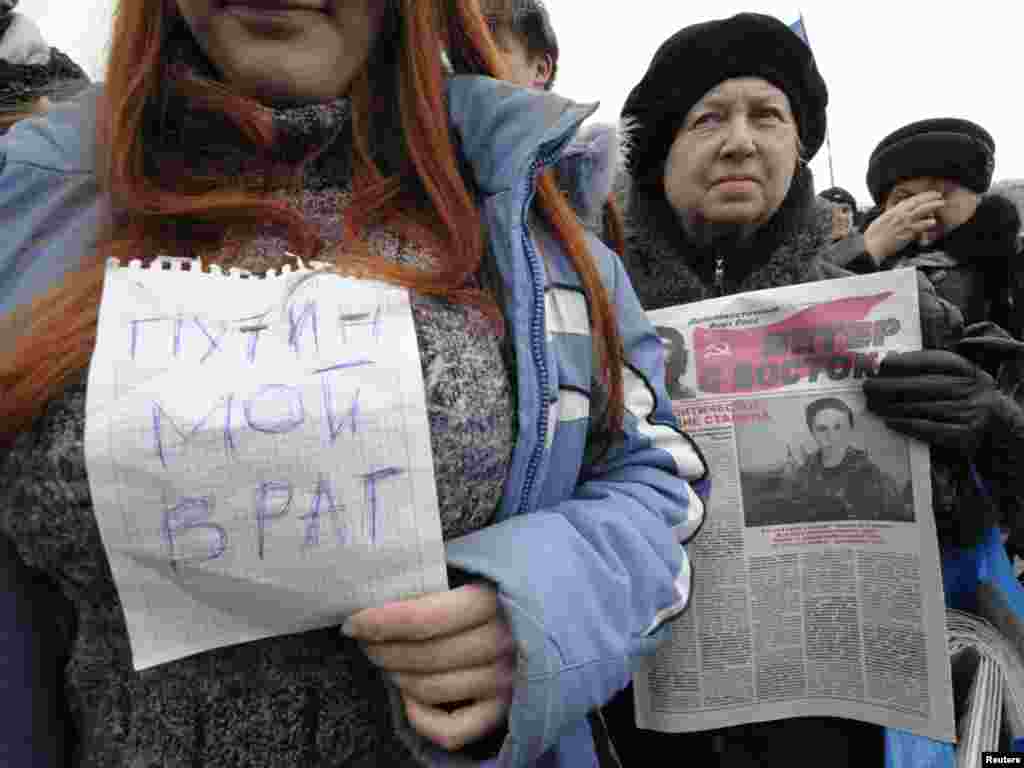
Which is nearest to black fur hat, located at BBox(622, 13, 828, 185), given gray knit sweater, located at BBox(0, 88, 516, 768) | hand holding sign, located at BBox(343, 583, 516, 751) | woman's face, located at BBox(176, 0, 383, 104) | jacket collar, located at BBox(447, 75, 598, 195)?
jacket collar, located at BBox(447, 75, 598, 195)

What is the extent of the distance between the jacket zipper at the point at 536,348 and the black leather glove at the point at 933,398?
615 mm

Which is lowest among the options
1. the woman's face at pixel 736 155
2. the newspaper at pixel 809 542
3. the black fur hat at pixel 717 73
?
the newspaper at pixel 809 542

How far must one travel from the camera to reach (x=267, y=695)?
1.98ft

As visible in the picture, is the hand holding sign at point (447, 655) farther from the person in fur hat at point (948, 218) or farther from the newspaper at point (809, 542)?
the person in fur hat at point (948, 218)

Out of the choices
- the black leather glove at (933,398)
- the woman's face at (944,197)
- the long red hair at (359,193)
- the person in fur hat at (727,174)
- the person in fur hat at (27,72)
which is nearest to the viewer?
the long red hair at (359,193)

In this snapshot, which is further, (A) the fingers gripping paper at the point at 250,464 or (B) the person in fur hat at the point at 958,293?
(B) the person in fur hat at the point at 958,293

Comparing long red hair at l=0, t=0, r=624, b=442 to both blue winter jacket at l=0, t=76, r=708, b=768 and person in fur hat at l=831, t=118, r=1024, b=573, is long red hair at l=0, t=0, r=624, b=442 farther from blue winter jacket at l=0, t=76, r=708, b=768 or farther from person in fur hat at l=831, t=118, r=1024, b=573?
person in fur hat at l=831, t=118, r=1024, b=573

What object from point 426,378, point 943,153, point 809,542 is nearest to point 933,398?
point 809,542

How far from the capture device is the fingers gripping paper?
0.52m

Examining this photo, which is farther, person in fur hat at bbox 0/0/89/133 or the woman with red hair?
person in fur hat at bbox 0/0/89/133

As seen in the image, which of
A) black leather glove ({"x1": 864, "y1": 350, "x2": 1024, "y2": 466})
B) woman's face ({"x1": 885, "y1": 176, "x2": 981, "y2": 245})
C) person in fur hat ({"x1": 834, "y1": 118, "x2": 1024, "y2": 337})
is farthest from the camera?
woman's face ({"x1": 885, "y1": 176, "x2": 981, "y2": 245})

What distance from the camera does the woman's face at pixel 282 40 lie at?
683mm

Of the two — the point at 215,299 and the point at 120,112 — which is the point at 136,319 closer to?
the point at 215,299

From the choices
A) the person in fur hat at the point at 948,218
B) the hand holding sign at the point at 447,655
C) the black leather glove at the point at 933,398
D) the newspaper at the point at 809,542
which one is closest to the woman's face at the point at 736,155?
the newspaper at the point at 809,542
